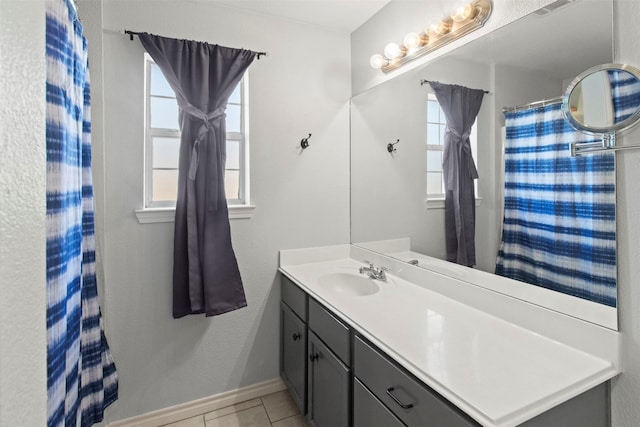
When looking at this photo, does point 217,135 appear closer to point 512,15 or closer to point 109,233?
point 109,233

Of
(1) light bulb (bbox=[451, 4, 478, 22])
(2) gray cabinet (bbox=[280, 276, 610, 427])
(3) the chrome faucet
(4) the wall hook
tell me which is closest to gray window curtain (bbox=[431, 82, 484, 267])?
(1) light bulb (bbox=[451, 4, 478, 22])

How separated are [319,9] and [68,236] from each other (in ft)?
6.34

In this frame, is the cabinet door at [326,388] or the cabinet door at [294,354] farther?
the cabinet door at [294,354]

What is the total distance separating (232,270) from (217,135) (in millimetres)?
831

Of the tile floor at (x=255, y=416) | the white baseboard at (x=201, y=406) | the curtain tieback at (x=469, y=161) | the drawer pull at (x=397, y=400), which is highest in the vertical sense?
the curtain tieback at (x=469, y=161)

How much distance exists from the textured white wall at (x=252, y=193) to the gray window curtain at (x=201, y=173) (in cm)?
13

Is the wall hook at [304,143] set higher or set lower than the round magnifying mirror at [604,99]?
higher

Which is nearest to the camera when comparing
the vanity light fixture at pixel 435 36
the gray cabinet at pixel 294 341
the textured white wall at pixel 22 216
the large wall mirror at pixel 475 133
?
the textured white wall at pixel 22 216

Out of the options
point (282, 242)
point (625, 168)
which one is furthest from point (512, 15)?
point (282, 242)

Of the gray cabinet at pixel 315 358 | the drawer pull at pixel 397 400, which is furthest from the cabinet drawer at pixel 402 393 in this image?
the gray cabinet at pixel 315 358

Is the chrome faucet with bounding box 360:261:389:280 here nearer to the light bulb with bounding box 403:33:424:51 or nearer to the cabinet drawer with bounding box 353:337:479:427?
the cabinet drawer with bounding box 353:337:479:427

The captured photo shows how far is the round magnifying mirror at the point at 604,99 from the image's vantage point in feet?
3.36

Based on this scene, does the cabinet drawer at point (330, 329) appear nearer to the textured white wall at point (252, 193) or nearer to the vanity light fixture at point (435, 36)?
the textured white wall at point (252, 193)

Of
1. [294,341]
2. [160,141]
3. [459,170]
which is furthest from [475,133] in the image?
[160,141]
